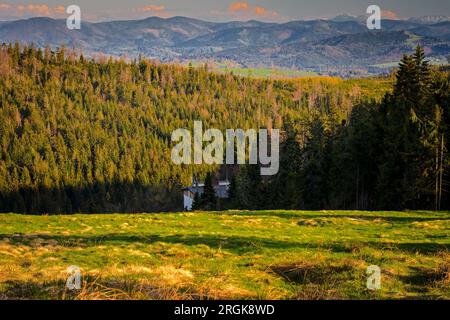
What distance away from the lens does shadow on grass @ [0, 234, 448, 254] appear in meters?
18.9

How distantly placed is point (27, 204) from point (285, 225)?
530 feet

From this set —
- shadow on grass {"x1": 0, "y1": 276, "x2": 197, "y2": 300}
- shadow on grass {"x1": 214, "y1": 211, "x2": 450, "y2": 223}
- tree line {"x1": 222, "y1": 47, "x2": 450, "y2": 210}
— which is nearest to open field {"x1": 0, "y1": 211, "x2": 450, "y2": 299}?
shadow on grass {"x1": 0, "y1": 276, "x2": 197, "y2": 300}

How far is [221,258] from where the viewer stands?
16609mm

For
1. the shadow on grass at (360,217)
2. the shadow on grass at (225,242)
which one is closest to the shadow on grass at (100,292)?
the shadow on grass at (225,242)

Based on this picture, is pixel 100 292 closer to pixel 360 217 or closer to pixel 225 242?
pixel 225 242

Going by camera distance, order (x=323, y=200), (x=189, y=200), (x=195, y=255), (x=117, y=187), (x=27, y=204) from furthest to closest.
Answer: (x=117, y=187) < (x=27, y=204) < (x=189, y=200) < (x=323, y=200) < (x=195, y=255)

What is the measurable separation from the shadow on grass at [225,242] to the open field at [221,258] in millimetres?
52

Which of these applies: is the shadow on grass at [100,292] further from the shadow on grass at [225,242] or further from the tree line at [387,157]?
the tree line at [387,157]

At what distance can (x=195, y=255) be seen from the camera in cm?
1723

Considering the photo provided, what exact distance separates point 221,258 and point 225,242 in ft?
13.9

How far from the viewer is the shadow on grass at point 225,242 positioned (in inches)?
744
